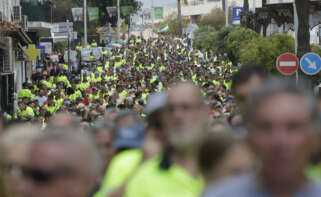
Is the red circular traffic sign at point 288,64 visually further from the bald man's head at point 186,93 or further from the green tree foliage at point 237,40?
the green tree foliage at point 237,40

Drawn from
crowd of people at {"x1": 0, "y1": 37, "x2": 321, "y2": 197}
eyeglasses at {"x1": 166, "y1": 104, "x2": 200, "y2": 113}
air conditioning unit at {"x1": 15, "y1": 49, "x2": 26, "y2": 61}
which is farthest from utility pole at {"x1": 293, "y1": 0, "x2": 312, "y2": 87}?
eyeglasses at {"x1": 166, "y1": 104, "x2": 200, "y2": 113}

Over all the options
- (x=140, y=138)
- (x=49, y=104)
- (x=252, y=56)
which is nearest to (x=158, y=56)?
(x=252, y=56)

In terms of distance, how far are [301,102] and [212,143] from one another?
129 centimetres

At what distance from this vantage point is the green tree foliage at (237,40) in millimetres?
42438

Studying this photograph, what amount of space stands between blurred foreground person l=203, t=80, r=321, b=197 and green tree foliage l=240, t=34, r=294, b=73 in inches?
1073

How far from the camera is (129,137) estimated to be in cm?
541

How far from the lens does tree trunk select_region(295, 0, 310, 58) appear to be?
76.2 ft

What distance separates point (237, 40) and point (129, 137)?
131 feet

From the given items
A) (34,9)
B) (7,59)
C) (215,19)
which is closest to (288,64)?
(7,59)

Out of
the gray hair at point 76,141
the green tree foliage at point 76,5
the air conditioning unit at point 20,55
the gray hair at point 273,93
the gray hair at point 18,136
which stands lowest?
the air conditioning unit at point 20,55

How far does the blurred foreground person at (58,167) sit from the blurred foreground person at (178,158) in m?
0.81

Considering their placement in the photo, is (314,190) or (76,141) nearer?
(314,190)

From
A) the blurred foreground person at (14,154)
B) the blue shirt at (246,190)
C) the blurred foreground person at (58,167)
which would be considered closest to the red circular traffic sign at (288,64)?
the blurred foreground person at (14,154)

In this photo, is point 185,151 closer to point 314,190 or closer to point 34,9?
point 314,190
